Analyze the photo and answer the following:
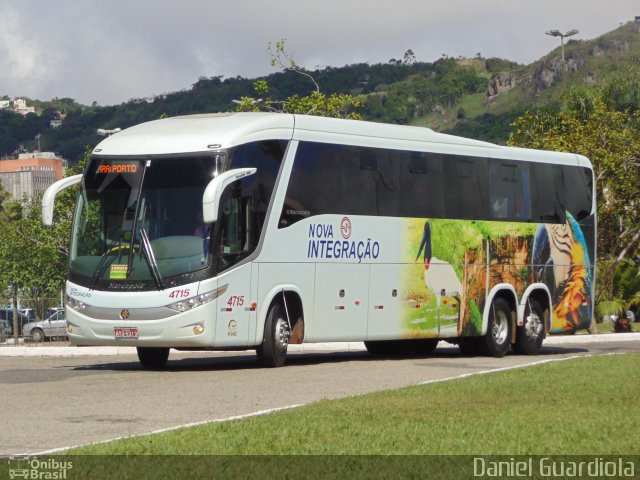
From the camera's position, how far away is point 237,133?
19969 millimetres

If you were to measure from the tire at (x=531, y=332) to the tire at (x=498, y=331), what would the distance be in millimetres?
359

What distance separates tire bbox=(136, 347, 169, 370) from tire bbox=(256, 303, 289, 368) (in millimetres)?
1736

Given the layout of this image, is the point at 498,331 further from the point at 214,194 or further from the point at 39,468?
the point at 39,468

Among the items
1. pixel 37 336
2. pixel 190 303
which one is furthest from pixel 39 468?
pixel 37 336

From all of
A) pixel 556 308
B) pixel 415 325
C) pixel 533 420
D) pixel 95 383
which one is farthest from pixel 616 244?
pixel 533 420

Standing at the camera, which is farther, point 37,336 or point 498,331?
point 37,336

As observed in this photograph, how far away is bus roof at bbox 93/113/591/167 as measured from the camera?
19891 mm

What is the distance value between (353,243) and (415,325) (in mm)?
2127

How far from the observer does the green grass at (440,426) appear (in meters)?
9.69

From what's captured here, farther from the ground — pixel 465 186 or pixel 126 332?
pixel 465 186

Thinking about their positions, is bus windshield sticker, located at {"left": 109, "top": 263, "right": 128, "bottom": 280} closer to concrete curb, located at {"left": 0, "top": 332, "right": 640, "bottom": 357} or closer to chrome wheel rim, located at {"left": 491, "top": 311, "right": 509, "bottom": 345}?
concrete curb, located at {"left": 0, "top": 332, "right": 640, "bottom": 357}

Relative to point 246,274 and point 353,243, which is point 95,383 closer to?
point 246,274

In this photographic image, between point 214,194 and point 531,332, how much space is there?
29.3 ft

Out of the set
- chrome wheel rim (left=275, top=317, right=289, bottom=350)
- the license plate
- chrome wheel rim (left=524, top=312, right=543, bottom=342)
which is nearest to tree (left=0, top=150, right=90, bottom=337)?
chrome wheel rim (left=524, top=312, right=543, bottom=342)
